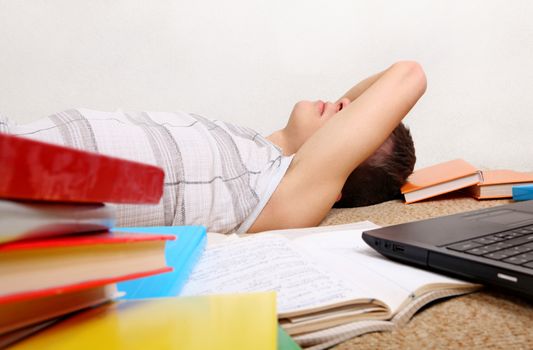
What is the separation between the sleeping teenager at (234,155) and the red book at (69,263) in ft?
1.51

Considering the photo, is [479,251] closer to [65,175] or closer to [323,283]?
[323,283]

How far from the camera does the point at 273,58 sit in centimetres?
163

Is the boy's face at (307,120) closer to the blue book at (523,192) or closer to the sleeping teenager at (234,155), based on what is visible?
the sleeping teenager at (234,155)

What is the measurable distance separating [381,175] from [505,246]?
2.43 ft

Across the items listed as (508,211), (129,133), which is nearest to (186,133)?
(129,133)

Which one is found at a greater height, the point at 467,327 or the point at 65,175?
the point at 65,175

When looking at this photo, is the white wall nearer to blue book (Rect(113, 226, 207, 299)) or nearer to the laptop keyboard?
blue book (Rect(113, 226, 207, 299))

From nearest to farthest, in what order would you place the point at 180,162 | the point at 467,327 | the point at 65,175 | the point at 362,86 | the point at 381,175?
the point at 65,175 → the point at 467,327 → the point at 180,162 → the point at 381,175 → the point at 362,86

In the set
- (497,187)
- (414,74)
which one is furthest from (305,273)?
(497,187)

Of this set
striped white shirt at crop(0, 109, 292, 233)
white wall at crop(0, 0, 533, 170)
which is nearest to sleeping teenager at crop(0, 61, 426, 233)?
striped white shirt at crop(0, 109, 292, 233)

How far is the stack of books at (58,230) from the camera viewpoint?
0.70 feet

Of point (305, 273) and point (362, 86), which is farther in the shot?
point (362, 86)

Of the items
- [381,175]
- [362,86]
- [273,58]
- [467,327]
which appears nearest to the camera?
[467,327]

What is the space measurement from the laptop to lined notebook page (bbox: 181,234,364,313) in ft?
0.33
